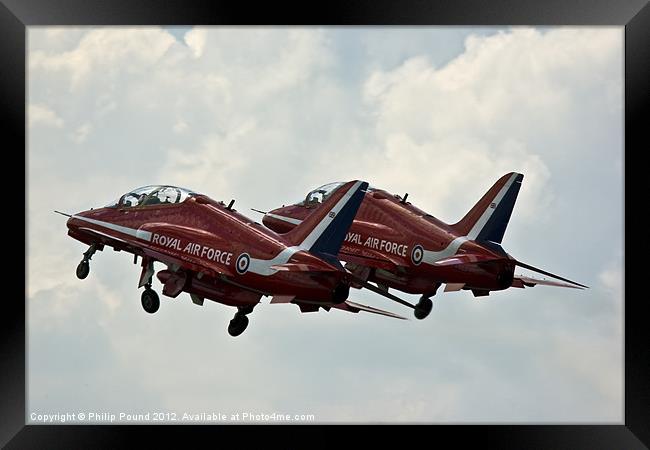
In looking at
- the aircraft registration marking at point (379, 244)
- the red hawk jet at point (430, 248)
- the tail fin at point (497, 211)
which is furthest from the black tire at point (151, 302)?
the tail fin at point (497, 211)

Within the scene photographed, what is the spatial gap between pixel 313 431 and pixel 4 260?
5.96 m

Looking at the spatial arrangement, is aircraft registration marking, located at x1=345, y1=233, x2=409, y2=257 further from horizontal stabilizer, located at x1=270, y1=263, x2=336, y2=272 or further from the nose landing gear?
the nose landing gear

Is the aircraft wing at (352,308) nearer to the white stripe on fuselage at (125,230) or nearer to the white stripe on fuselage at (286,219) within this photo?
the white stripe on fuselage at (125,230)

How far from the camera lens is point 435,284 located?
29.0 m

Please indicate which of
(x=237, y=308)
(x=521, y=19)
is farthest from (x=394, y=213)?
(x=521, y=19)

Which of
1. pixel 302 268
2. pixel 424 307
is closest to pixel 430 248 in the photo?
pixel 424 307

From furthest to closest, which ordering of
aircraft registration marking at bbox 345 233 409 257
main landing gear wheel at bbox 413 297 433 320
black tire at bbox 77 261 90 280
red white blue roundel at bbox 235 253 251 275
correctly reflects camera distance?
main landing gear wheel at bbox 413 297 433 320 → aircraft registration marking at bbox 345 233 409 257 → black tire at bbox 77 261 90 280 → red white blue roundel at bbox 235 253 251 275

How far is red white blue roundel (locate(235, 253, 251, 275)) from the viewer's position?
83.1 feet

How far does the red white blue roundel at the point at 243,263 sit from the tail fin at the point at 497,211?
540cm

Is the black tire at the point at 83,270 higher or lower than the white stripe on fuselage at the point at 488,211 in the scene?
lower

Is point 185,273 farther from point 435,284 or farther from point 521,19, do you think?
point 521,19

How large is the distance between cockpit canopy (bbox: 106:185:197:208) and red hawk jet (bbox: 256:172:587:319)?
2.37m

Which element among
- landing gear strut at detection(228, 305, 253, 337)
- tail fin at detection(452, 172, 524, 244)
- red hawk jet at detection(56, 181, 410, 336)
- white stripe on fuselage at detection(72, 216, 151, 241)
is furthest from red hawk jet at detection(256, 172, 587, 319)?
white stripe on fuselage at detection(72, 216, 151, 241)

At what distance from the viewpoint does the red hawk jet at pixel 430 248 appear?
28.1 meters
